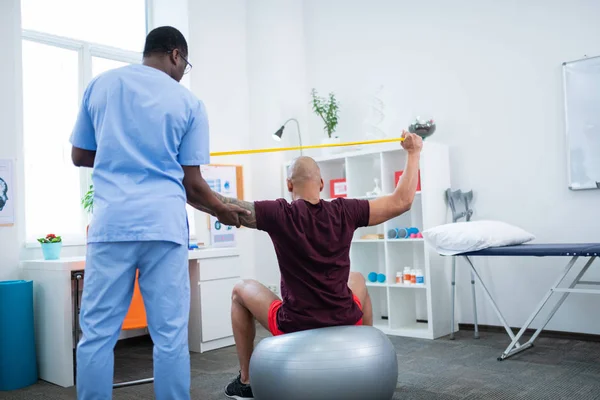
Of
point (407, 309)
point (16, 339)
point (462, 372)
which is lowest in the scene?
point (462, 372)

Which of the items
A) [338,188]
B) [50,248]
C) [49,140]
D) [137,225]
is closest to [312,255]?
[137,225]

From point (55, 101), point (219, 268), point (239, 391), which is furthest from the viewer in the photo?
point (55, 101)

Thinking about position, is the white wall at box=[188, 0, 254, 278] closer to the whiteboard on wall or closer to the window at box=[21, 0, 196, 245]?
the window at box=[21, 0, 196, 245]

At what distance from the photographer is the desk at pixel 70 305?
3041 millimetres

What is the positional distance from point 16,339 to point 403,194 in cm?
228

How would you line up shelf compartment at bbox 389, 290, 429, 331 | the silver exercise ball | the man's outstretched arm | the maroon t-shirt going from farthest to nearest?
1. shelf compartment at bbox 389, 290, 429, 331
2. the maroon t-shirt
3. the man's outstretched arm
4. the silver exercise ball

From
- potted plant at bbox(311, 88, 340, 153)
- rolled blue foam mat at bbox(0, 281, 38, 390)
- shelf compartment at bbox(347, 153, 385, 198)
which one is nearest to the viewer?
rolled blue foam mat at bbox(0, 281, 38, 390)

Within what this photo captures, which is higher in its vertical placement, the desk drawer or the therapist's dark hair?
the therapist's dark hair

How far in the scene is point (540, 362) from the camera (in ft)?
10.2

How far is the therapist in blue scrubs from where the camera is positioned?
167 cm

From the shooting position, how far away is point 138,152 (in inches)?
68.1

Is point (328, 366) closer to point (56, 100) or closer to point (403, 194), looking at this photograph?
point (403, 194)

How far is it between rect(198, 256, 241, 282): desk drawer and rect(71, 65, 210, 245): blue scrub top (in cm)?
199

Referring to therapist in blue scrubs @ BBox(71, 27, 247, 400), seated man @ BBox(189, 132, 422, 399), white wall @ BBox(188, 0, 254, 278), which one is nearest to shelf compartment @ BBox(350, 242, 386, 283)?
white wall @ BBox(188, 0, 254, 278)
